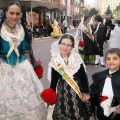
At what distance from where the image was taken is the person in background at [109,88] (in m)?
2.64

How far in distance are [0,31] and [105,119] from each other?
1457 millimetres

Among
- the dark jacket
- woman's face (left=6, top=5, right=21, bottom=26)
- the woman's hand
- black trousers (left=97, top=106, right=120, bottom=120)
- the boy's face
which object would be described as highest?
woman's face (left=6, top=5, right=21, bottom=26)

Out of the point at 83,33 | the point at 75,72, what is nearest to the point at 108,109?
the point at 75,72

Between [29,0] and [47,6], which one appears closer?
[29,0]

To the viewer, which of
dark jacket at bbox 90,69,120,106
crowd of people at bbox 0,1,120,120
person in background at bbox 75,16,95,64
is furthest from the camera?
person in background at bbox 75,16,95,64

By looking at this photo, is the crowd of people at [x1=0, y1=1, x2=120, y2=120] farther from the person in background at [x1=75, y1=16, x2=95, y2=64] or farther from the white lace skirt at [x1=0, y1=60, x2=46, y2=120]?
the person in background at [x1=75, y1=16, x2=95, y2=64]

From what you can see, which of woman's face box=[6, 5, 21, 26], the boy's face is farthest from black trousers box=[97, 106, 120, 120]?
woman's face box=[6, 5, 21, 26]

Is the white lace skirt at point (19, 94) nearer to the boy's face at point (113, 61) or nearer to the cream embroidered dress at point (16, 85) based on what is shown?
the cream embroidered dress at point (16, 85)

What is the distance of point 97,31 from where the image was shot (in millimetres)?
8102

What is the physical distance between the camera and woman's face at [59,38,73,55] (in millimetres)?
2979

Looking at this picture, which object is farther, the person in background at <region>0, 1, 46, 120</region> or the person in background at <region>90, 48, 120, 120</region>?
the person in background at <region>0, 1, 46, 120</region>

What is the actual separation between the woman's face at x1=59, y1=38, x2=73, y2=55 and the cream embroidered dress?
46 centimetres

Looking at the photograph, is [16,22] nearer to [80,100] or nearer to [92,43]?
[80,100]

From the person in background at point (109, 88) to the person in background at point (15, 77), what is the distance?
0.72 m
